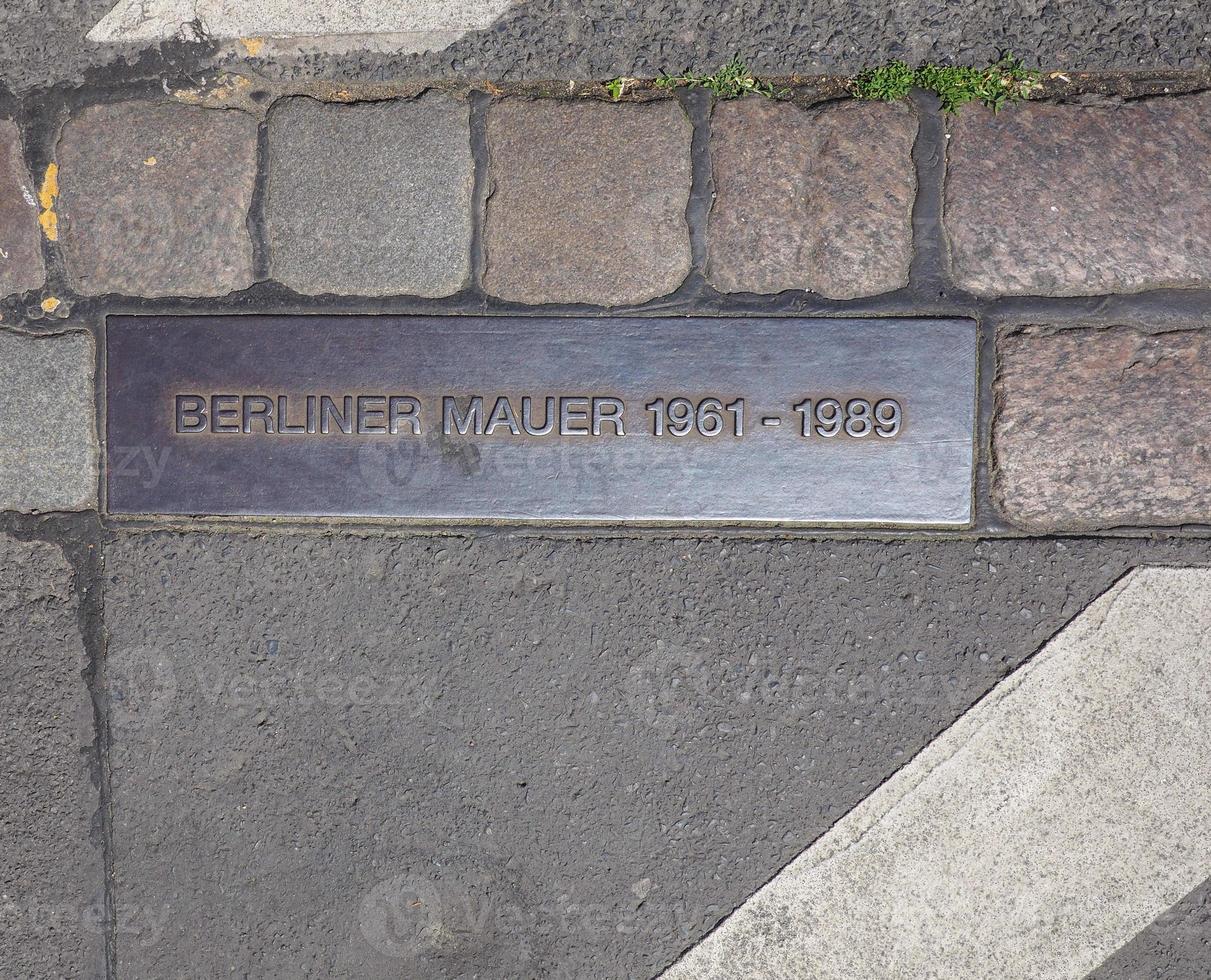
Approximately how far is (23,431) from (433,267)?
1.03m

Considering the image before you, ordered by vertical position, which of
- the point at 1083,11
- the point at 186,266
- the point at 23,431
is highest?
the point at 1083,11

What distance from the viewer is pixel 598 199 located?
182 cm

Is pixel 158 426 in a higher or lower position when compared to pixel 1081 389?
lower

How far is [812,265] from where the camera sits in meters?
1.80

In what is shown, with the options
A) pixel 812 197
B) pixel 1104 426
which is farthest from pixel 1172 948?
pixel 812 197

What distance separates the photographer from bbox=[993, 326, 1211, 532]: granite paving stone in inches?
69.5

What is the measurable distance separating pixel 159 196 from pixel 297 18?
51 centimetres

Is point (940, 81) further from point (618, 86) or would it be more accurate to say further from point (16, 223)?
point (16, 223)

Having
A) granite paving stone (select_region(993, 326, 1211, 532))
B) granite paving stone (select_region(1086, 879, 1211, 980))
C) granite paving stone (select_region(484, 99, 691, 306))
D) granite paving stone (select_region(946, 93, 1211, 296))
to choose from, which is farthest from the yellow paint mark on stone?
granite paving stone (select_region(1086, 879, 1211, 980))

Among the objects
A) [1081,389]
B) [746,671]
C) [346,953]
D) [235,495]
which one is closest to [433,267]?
[235,495]

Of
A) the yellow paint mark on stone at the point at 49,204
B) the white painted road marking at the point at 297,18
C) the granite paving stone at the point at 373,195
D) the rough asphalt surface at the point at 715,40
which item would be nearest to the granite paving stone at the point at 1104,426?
the rough asphalt surface at the point at 715,40

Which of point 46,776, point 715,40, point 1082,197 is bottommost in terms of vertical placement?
point 46,776

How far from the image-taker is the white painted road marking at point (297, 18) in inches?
72.4

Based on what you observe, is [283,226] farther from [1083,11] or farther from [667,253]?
[1083,11]
